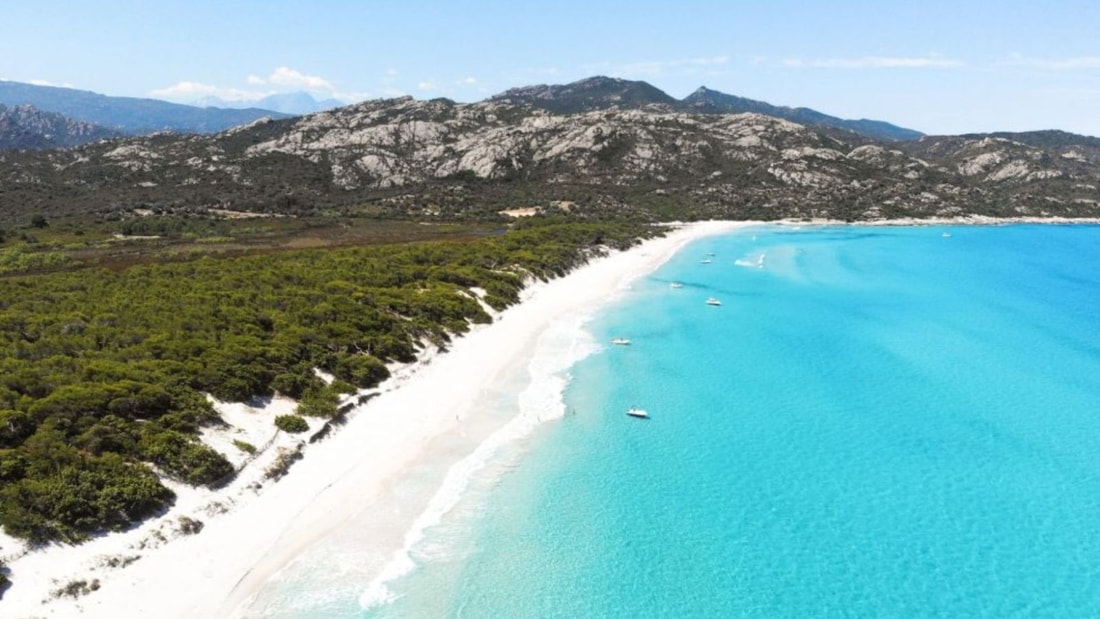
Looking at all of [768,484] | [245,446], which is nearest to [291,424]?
[245,446]

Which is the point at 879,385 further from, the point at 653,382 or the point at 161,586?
the point at 161,586

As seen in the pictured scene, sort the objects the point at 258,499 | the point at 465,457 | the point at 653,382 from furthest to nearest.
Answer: the point at 653,382 < the point at 465,457 < the point at 258,499

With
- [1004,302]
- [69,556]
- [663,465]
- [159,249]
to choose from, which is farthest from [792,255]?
[69,556]

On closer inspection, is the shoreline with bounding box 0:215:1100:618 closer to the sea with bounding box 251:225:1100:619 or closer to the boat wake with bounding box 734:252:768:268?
the sea with bounding box 251:225:1100:619

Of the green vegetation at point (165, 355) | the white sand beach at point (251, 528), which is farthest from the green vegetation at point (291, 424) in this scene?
the green vegetation at point (165, 355)

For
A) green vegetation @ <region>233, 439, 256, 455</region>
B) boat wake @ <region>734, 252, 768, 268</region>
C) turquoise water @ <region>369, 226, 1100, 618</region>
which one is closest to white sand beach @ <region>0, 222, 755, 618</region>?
green vegetation @ <region>233, 439, 256, 455</region>

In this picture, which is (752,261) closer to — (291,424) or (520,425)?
(520,425)
